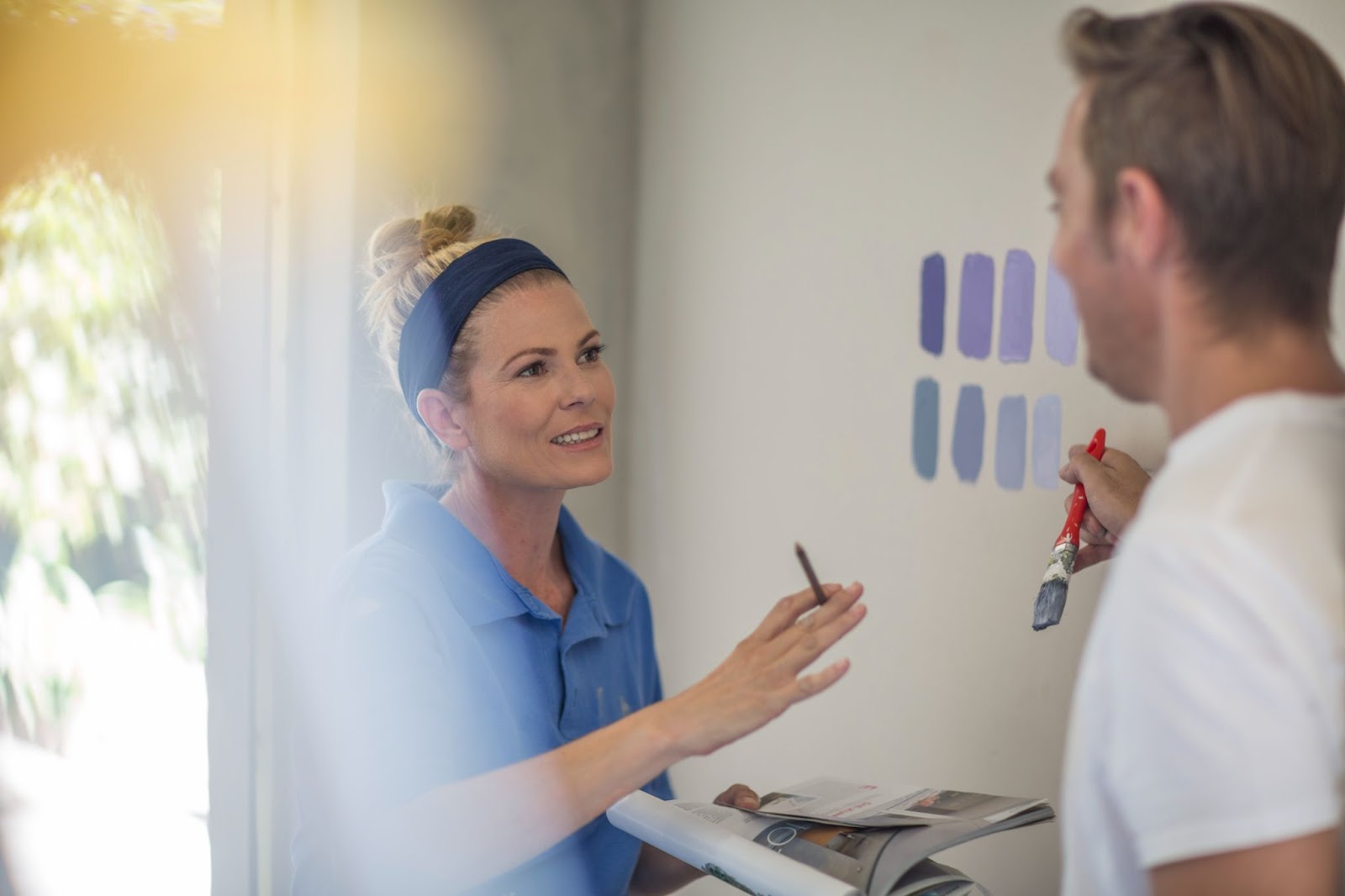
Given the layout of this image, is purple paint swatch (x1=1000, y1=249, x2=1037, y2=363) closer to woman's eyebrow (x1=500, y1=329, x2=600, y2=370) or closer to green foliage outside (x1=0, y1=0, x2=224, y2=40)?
woman's eyebrow (x1=500, y1=329, x2=600, y2=370)

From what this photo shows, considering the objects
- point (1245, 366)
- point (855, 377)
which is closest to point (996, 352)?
point (855, 377)

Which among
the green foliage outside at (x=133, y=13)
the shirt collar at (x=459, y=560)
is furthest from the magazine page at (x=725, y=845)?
the green foliage outside at (x=133, y=13)

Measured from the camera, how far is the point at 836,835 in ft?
3.63

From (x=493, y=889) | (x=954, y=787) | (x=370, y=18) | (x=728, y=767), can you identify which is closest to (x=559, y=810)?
(x=493, y=889)

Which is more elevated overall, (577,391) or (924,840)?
(577,391)

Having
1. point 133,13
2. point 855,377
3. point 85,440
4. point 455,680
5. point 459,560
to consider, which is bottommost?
point 455,680

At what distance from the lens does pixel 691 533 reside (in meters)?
1.97

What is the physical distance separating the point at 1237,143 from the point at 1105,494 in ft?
1.88

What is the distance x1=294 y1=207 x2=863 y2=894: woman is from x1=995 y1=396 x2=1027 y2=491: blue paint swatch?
0.36m

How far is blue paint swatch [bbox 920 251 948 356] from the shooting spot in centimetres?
152

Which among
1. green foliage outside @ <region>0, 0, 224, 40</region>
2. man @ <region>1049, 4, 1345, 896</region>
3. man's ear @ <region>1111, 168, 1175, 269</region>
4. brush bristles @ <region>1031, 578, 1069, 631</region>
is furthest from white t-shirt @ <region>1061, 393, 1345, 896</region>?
green foliage outside @ <region>0, 0, 224, 40</region>

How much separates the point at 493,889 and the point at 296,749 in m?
0.33

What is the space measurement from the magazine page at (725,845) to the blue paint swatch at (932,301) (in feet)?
2.19

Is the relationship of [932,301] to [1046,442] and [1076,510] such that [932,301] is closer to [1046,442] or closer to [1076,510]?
[1046,442]
